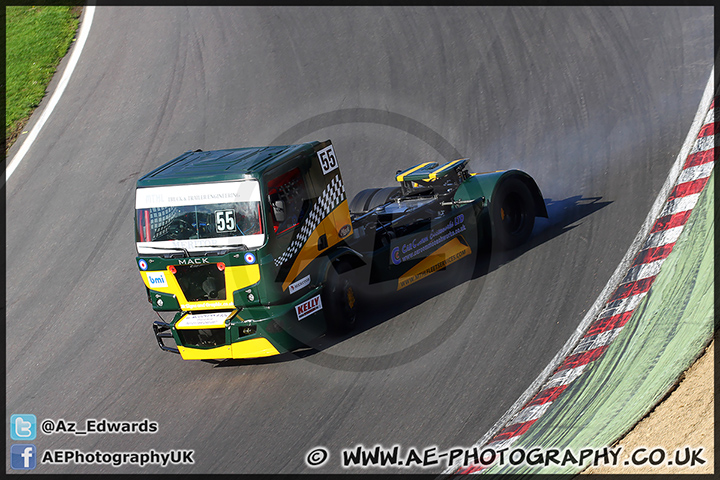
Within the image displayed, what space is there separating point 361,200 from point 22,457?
5.83 m

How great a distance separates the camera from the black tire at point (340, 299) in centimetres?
807

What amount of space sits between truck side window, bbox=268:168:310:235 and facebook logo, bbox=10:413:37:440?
344 centimetres

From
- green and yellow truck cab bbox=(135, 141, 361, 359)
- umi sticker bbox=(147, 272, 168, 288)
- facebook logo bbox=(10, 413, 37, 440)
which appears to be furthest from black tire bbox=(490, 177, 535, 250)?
facebook logo bbox=(10, 413, 37, 440)

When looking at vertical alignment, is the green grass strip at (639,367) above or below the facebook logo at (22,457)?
above

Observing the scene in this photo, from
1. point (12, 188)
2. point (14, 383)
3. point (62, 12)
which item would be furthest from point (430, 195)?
point (62, 12)

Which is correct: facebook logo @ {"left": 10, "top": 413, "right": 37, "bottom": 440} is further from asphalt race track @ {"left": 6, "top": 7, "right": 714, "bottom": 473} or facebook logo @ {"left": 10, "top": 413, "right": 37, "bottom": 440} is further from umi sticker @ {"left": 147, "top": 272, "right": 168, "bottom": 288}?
umi sticker @ {"left": 147, "top": 272, "right": 168, "bottom": 288}

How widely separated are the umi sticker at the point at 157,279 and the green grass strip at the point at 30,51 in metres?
8.72

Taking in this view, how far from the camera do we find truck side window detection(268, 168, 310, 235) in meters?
7.54

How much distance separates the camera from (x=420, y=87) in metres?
14.2

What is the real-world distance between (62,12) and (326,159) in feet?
42.6

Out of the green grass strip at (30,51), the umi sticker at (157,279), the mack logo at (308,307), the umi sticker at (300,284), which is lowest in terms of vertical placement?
the mack logo at (308,307)

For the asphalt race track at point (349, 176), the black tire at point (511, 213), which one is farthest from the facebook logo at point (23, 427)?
the black tire at point (511, 213)

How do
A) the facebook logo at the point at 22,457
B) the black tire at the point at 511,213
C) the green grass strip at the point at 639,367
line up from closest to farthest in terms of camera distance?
the green grass strip at the point at 639,367
the facebook logo at the point at 22,457
the black tire at the point at 511,213

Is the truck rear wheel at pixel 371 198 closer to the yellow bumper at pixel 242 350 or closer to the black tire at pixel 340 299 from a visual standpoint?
the black tire at pixel 340 299
